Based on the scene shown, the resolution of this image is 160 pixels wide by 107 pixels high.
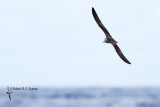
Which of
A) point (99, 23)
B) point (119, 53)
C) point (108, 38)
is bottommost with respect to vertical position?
point (119, 53)

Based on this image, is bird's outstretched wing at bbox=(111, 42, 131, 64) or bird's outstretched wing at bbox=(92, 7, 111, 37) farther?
bird's outstretched wing at bbox=(92, 7, 111, 37)

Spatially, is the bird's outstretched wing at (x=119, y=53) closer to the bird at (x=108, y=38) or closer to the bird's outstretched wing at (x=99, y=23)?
the bird at (x=108, y=38)

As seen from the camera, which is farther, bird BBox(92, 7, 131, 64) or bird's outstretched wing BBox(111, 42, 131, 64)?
bird BBox(92, 7, 131, 64)

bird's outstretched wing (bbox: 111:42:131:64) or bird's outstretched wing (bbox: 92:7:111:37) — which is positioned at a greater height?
bird's outstretched wing (bbox: 92:7:111:37)

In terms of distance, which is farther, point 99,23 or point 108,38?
point 99,23

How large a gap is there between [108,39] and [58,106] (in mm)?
85831

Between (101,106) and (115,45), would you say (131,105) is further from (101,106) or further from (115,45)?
(115,45)

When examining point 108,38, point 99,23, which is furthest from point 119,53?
point 99,23

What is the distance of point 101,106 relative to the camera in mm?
104875

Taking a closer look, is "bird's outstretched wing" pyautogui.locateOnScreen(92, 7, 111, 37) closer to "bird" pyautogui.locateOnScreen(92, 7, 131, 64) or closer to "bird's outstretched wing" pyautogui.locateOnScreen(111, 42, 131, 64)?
"bird" pyautogui.locateOnScreen(92, 7, 131, 64)

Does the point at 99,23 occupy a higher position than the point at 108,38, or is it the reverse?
the point at 99,23

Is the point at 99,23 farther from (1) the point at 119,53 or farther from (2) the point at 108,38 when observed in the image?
(1) the point at 119,53

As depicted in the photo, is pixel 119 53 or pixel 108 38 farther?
pixel 119 53

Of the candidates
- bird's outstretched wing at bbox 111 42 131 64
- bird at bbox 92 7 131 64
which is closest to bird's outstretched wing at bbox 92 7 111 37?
bird at bbox 92 7 131 64
